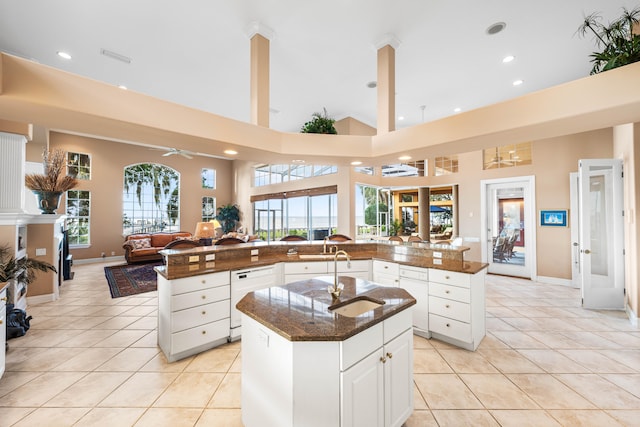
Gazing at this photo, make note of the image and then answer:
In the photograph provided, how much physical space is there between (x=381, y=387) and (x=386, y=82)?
3.58 meters

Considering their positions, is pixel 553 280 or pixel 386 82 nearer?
pixel 386 82

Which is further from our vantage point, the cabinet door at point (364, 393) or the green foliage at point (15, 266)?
the green foliage at point (15, 266)

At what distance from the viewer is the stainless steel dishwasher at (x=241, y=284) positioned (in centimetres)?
298

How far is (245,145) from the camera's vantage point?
120 inches

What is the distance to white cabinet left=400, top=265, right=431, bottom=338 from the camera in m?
3.10

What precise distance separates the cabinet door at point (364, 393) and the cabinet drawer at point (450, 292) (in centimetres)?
172

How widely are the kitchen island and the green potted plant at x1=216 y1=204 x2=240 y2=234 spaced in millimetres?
9695

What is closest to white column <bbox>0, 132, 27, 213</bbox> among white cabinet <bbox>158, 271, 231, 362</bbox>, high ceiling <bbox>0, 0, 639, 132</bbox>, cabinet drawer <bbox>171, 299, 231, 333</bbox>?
high ceiling <bbox>0, 0, 639, 132</bbox>

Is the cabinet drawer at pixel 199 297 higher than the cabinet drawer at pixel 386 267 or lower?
lower

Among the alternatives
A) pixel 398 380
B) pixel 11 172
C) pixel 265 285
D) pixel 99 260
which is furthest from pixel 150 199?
pixel 398 380

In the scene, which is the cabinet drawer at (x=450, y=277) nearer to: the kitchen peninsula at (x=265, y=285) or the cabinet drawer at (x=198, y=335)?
the kitchen peninsula at (x=265, y=285)

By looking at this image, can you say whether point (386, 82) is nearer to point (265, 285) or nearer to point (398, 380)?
point (265, 285)

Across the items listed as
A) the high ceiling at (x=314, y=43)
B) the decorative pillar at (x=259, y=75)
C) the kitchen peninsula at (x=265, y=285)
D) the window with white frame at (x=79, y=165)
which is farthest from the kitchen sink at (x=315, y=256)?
the window with white frame at (x=79, y=165)

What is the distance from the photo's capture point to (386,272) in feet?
11.6
